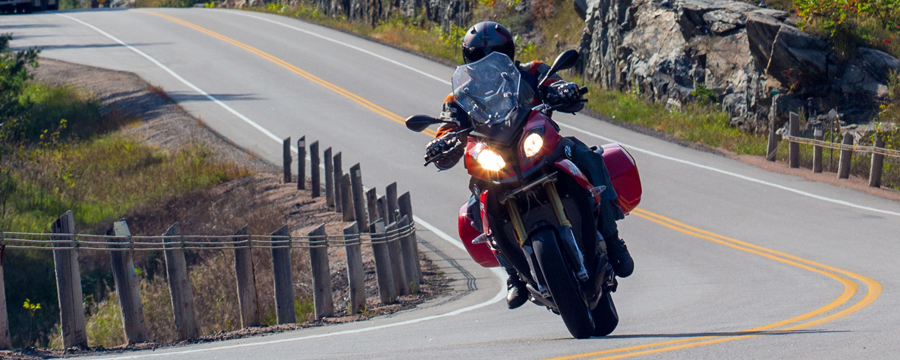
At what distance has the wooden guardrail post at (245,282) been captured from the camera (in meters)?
9.28

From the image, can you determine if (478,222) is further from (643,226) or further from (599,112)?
(599,112)

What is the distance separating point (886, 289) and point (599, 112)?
17218 millimetres

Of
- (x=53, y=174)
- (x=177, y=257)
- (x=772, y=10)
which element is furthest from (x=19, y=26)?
(x=177, y=257)

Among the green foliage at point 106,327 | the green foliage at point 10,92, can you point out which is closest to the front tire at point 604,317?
the green foliage at point 106,327

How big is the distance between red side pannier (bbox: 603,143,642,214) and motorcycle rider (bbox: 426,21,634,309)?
1.30 feet

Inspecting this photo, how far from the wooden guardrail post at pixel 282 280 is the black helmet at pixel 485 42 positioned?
12.8 ft

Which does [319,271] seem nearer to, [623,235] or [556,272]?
[556,272]

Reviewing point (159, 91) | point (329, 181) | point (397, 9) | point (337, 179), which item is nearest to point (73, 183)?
point (329, 181)

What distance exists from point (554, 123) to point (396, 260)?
5525 millimetres

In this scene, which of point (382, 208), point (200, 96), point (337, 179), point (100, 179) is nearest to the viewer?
point (382, 208)

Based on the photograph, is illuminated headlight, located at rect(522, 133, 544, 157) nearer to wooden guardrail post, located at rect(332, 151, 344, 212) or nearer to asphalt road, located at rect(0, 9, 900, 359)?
asphalt road, located at rect(0, 9, 900, 359)

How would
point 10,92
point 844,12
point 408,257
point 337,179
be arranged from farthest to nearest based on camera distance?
point 10,92 < point 844,12 < point 337,179 < point 408,257

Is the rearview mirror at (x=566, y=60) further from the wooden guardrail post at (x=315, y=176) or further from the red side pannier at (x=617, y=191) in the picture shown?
the wooden guardrail post at (x=315, y=176)

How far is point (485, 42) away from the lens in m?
6.48
